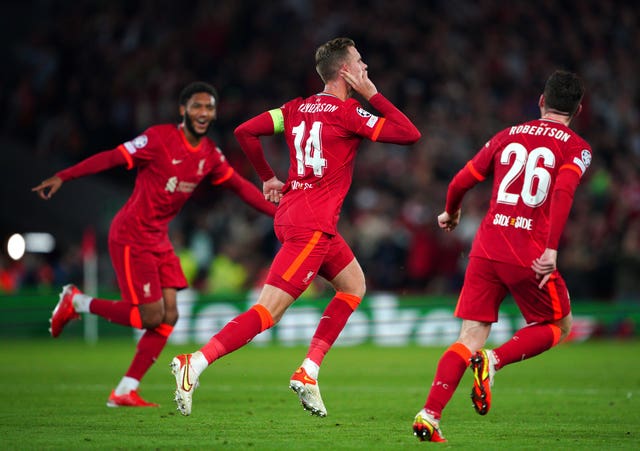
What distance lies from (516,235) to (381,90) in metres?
14.9

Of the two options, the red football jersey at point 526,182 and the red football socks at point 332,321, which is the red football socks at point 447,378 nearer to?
the red football jersey at point 526,182

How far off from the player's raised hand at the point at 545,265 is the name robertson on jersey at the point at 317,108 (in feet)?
5.82

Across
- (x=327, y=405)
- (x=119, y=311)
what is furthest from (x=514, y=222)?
(x=119, y=311)

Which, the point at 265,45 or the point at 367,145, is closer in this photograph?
the point at 367,145

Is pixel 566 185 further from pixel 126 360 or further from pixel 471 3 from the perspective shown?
pixel 471 3

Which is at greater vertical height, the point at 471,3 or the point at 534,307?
the point at 471,3

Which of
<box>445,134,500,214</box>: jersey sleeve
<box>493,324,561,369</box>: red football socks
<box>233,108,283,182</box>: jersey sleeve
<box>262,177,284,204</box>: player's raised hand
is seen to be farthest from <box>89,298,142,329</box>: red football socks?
<box>493,324,561,369</box>: red football socks

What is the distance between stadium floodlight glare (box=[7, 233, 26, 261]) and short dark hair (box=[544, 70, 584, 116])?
54.3ft

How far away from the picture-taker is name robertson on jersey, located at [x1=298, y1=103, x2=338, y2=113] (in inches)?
301

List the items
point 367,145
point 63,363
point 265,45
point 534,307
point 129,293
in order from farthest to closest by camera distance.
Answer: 1. point 265,45
2. point 367,145
3. point 63,363
4. point 129,293
5. point 534,307

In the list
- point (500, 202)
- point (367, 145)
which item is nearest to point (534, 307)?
point (500, 202)

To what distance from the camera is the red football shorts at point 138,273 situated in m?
9.51

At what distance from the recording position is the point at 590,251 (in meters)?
18.9

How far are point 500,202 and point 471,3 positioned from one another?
55.3 feet
